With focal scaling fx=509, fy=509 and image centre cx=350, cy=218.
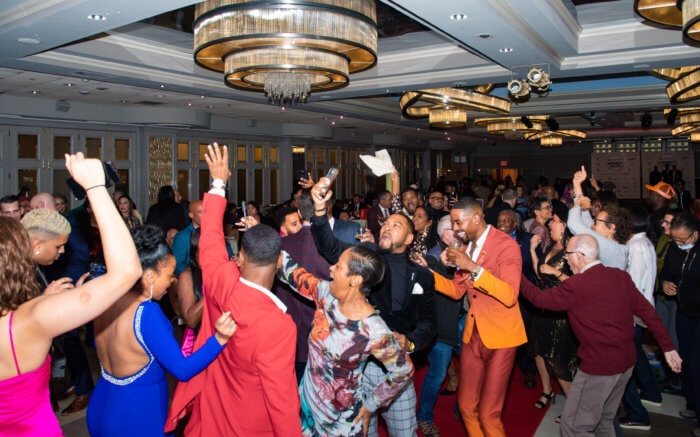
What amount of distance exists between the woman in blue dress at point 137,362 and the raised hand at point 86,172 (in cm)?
79

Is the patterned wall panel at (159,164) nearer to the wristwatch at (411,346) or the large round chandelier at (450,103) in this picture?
the large round chandelier at (450,103)

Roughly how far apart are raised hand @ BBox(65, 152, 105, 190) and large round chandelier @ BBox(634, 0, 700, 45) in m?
3.24

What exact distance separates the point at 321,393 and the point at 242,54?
9.05ft

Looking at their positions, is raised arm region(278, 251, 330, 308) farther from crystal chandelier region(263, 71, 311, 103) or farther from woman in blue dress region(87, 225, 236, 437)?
crystal chandelier region(263, 71, 311, 103)

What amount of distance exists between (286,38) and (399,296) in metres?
1.95

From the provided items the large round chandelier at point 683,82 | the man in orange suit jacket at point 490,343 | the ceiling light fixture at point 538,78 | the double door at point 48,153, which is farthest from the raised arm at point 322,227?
the double door at point 48,153

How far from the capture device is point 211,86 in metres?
7.84

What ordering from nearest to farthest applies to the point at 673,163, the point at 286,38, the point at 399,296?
the point at 399,296, the point at 286,38, the point at 673,163

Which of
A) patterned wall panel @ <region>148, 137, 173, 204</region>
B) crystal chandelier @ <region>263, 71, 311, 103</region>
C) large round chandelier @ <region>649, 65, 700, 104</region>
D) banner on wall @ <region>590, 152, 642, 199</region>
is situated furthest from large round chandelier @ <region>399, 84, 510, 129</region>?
banner on wall @ <region>590, 152, 642, 199</region>

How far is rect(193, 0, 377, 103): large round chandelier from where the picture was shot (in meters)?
3.55

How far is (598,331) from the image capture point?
3.00 metres

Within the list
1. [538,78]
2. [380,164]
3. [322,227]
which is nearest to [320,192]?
[322,227]

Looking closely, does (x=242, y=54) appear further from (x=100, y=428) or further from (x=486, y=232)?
(x=100, y=428)

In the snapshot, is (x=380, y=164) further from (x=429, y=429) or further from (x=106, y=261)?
(x=106, y=261)
